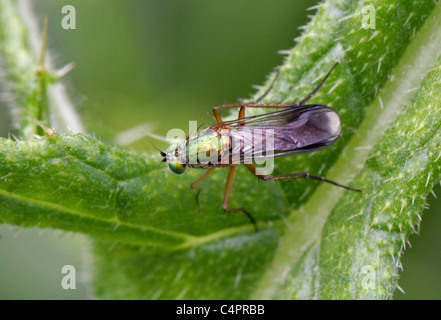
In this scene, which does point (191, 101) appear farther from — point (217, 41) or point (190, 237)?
point (190, 237)

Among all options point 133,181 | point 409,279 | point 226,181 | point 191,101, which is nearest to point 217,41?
point 191,101

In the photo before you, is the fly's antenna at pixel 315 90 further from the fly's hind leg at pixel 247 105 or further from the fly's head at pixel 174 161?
the fly's head at pixel 174 161

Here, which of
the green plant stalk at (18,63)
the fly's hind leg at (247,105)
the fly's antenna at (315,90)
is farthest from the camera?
the green plant stalk at (18,63)

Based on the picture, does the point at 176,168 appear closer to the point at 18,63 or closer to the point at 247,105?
the point at 247,105

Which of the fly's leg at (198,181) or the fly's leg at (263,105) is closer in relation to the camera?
the fly's leg at (263,105)

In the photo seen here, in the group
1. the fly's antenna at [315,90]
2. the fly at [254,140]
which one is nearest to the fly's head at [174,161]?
the fly at [254,140]

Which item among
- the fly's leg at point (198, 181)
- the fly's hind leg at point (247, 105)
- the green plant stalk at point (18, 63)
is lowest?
the fly's leg at point (198, 181)

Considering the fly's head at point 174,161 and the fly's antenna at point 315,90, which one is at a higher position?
the fly's antenna at point 315,90
